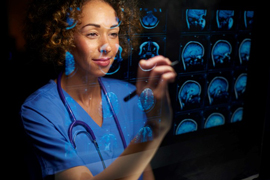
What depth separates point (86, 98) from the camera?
830 millimetres

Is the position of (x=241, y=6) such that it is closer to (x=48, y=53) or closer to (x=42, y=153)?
(x=48, y=53)

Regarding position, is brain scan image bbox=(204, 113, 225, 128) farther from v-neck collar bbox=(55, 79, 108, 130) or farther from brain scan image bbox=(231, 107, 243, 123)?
v-neck collar bbox=(55, 79, 108, 130)

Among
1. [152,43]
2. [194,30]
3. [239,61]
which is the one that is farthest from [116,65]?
[239,61]

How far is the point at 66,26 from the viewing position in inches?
29.7

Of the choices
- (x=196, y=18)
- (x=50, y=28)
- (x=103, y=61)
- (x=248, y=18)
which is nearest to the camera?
(x=50, y=28)

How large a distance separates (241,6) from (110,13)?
0.71 meters

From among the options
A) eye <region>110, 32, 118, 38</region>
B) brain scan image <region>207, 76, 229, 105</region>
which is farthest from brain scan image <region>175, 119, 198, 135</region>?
eye <region>110, 32, 118, 38</region>

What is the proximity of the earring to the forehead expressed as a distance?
3.7 inches

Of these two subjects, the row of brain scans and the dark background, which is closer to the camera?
the dark background

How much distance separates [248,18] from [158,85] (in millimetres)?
621

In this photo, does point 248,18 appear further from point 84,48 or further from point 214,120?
point 84,48

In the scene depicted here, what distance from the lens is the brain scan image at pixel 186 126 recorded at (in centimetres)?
111

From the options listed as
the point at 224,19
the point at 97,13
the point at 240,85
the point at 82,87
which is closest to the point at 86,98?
the point at 82,87

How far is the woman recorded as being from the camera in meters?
0.74
